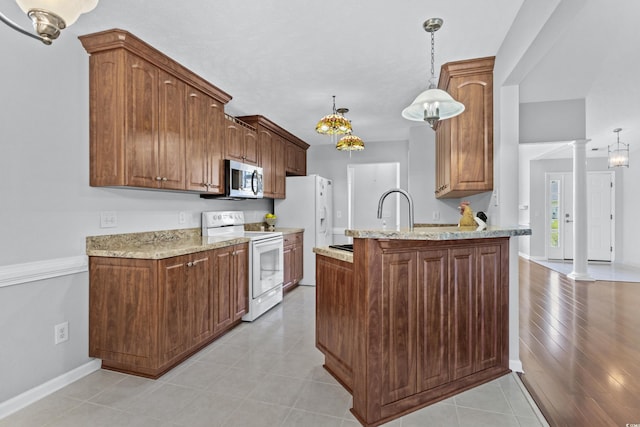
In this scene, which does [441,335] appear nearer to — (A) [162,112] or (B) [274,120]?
(A) [162,112]

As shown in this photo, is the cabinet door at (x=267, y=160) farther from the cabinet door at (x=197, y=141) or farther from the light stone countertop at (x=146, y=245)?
the light stone countertop at (x=146, y=245)

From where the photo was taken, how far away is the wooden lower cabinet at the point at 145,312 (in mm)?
2205

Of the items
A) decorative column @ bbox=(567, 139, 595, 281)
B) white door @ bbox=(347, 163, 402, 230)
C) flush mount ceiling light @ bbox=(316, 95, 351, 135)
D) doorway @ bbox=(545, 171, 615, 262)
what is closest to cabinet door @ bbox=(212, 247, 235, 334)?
flush mount ceiling light @ bbox=(316, 95, 351, 135)

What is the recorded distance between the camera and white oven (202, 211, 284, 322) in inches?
135

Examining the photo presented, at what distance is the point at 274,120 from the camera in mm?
4496

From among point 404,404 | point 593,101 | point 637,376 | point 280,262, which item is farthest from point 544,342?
point 593,101

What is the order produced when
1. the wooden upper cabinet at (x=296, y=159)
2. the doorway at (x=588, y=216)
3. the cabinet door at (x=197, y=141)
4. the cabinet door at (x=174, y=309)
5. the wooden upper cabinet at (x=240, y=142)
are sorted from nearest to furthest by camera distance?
the cabinet door at (x=174, y=309)
the cabinet door at (x=197, y=141)
the wooden upper cabinet at (x=240, y=142)
the wooden upper cabinet at (x=296, y=159)
the doorway at (x=588, y=216)

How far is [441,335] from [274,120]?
11.6 ft

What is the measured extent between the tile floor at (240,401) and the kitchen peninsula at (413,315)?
0.38 feet

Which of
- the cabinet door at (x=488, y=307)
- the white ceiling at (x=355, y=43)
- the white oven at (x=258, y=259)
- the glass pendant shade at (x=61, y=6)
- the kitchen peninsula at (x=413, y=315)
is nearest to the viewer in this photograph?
the glass pendant shade at (x=61, y=6)

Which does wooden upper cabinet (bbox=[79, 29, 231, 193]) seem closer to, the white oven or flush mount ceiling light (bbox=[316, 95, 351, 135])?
the white oven

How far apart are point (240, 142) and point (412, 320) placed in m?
→ 2.97

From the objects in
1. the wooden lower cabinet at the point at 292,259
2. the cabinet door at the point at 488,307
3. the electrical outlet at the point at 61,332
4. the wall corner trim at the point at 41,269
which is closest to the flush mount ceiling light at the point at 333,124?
the wooden lower cabinet at the point at 292,259

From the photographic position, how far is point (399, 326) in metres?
1.84
